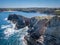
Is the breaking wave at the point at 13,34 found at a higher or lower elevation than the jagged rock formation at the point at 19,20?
lower

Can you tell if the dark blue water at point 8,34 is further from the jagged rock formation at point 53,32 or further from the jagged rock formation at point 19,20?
the jagged rock formation at point 53,32

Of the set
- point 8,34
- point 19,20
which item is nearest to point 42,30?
point 19,20

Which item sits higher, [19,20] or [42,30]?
[19,20]

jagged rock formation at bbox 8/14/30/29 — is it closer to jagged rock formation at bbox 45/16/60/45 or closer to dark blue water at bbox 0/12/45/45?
dark blue water at bbox 0/12/45/45

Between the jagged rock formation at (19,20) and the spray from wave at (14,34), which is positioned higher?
the jagged rock formation at (19,20)

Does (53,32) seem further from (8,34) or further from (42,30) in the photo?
(8,34)

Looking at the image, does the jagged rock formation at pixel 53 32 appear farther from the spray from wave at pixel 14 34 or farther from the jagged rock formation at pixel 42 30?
the spray from wave at pixel 14 34

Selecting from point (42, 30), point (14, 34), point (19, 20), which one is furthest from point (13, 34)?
point (42, 30)

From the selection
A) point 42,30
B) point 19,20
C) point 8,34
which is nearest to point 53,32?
point 42,30

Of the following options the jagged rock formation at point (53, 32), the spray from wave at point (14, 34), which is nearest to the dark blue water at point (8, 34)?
the spray from wave at point (14, 34)

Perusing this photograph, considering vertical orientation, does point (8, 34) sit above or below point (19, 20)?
below

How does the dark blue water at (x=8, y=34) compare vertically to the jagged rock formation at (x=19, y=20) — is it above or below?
below

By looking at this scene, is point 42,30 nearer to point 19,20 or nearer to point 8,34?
point 19,20
